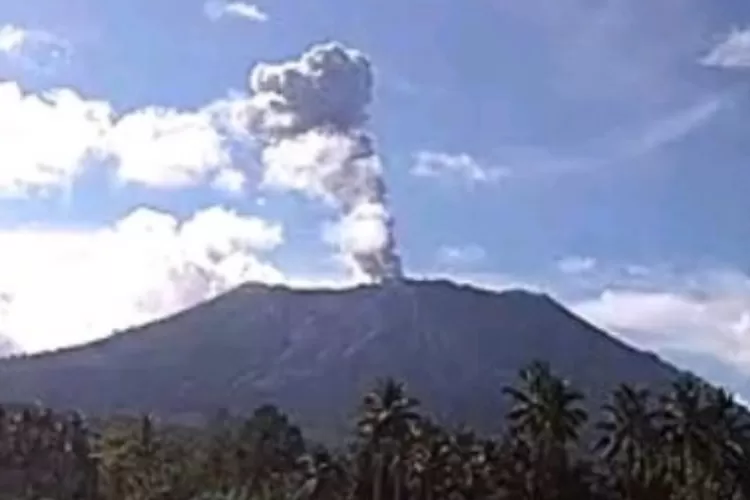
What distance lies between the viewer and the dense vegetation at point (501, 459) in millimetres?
101375

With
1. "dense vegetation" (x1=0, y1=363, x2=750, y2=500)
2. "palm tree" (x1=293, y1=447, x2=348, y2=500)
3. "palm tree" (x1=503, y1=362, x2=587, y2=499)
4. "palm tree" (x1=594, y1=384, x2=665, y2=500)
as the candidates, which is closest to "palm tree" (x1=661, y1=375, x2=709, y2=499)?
"dense vegetation" (x1=0, y1=363, x2=750, y2=500)

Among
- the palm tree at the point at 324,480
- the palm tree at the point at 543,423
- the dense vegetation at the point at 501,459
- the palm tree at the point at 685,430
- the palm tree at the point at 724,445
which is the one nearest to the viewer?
the palm tree at the point at 724,445

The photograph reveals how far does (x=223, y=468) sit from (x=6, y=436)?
36.2 meters

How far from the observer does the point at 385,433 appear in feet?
370

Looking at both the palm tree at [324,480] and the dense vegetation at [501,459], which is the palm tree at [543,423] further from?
the palm tree at [324,480]

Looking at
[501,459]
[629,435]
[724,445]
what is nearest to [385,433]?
[501,459]

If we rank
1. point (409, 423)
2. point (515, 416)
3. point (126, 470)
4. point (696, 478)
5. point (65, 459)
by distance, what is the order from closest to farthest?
1. point (696, 478)
2. point (515, 416)
3. point (409, 423)
4. point (126, 470)
5. point (65, 459)

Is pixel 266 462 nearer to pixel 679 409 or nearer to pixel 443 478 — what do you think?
pixel 443 478

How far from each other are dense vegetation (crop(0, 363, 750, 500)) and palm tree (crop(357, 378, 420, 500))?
9 cm

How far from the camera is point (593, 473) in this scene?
11881 centimetres

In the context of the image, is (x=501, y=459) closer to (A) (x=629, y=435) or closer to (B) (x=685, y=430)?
(A) (x=629, y=435)

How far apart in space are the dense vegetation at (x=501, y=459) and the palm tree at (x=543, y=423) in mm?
97

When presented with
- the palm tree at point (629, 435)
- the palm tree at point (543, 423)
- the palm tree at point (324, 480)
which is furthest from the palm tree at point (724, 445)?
the palm tree at point (324, 480)

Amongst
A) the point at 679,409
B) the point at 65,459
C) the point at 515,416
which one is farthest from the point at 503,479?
the point at 65,459
